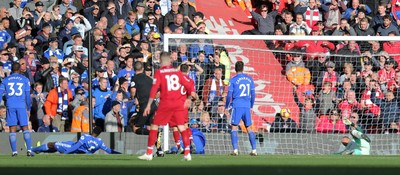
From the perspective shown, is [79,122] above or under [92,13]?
under

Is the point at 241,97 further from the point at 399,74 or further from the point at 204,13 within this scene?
the point at 204,13

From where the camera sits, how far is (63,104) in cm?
2378

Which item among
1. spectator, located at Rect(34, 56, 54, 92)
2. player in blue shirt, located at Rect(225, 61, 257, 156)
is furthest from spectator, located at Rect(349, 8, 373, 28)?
spectator, located at Rect(34, 56, 54, 92)

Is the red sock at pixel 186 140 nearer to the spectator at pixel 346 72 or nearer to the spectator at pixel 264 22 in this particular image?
the spectator at pixel 346 72

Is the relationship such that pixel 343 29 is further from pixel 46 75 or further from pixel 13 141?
pixel 13 141

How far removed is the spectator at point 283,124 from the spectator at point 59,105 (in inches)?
168

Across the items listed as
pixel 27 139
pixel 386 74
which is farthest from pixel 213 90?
pixel 27 139

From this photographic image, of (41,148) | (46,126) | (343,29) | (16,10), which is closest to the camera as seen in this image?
(41,148)

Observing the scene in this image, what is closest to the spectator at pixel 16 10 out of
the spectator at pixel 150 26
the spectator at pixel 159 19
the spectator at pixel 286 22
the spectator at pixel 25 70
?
the spectator at pixel 25 70

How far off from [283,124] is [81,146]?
14.2 ft

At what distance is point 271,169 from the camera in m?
14.8

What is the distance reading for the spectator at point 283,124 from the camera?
23.8 m

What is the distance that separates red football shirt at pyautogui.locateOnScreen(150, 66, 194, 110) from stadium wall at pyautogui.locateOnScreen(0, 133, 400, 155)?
487 cm

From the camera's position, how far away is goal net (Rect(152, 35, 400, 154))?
23.6m
